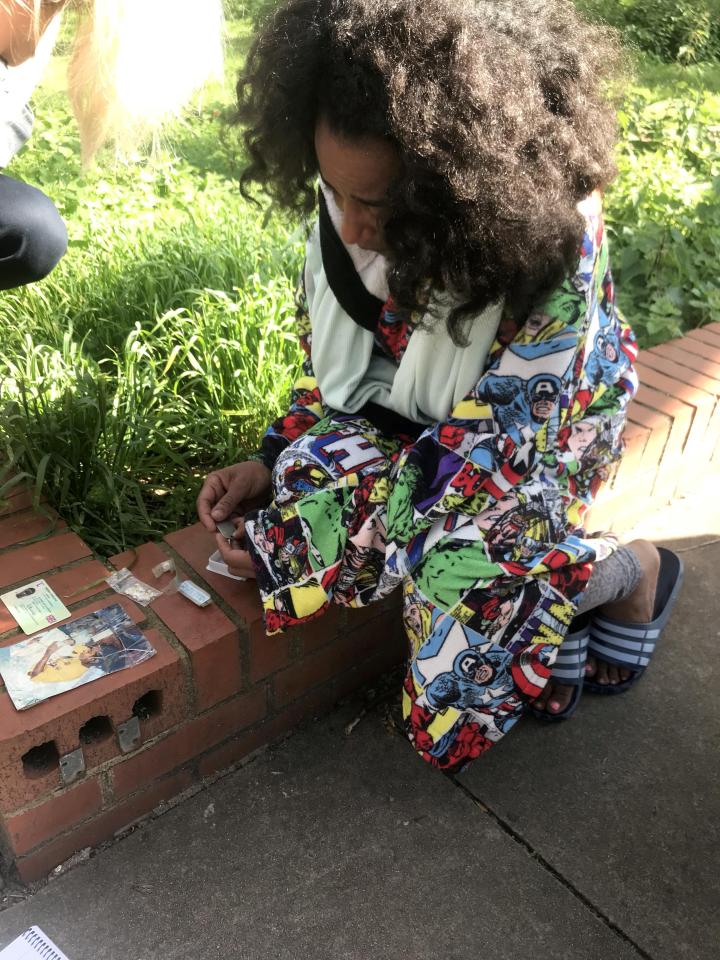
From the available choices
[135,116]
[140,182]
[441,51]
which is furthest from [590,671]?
[140,182]

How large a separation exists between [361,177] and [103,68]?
3.88 feet

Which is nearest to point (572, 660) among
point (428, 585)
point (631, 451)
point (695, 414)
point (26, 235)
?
point (428, 585)

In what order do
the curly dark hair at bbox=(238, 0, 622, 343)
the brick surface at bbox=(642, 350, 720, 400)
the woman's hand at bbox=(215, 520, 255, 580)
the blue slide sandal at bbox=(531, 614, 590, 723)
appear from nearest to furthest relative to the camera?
the curly dark hair at bbox=(238, 0, 622, 343) → the woman's hand at bbox=(215, 520, 255, 580) → the blue slide sandal at bbox=(531, 614, 590, 723) → the brick surface at bbox=(642, 350, 720, 400)

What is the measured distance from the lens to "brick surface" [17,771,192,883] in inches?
64.1

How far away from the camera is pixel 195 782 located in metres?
1.85

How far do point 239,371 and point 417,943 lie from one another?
4.96 ft

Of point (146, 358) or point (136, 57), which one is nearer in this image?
point (136, 57)

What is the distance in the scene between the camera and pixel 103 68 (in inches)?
86.1

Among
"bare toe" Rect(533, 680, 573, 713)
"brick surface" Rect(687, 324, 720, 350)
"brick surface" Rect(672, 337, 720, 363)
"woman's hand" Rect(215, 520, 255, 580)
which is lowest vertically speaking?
"bare toe" Rect(533, 680, 573, 713)

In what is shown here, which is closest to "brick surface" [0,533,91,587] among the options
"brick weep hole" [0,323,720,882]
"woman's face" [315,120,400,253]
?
"brick weep hole" [0,323,720,882]

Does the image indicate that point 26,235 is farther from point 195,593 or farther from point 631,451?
point 631,451

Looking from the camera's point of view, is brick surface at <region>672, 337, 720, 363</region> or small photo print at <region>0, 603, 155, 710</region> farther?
brick surface at <region>672, 337, 720, 363</region>

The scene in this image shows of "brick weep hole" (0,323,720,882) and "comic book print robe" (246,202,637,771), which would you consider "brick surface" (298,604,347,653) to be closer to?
"brick weep hole" (0,323,720,882)

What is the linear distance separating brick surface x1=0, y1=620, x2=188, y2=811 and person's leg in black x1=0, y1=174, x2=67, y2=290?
1397 millimetres
